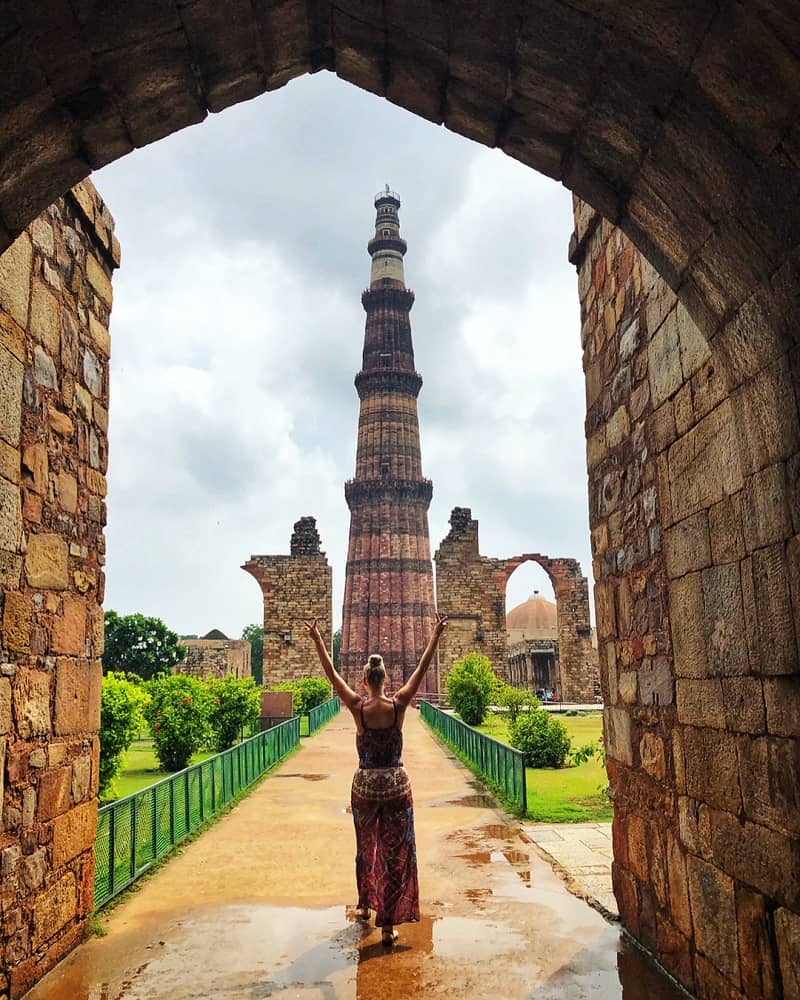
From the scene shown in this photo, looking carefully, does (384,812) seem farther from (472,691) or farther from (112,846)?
(472,691)

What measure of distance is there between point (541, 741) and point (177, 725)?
5.48 metres

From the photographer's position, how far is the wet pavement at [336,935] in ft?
12.4

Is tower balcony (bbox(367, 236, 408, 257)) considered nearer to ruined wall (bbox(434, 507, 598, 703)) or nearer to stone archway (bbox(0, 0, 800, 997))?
ruined wall (bbox(434, 507, 598, 703))

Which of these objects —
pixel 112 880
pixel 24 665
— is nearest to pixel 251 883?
pixel 112 880

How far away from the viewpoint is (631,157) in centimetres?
282

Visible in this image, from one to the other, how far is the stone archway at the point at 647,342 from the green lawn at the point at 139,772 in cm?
631

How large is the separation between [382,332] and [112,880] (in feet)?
112

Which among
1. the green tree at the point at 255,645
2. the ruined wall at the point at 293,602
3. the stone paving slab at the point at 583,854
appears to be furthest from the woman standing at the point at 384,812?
the green tree at the point at 255,645

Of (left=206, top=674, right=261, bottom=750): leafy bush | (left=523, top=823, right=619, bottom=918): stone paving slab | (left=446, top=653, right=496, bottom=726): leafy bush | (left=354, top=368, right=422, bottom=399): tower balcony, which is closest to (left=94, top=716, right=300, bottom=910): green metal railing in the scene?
(left=523, top=823, right=619, bottom=918): stone paving slab

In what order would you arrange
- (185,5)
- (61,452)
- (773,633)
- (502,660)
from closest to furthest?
(185,5) → (773,633) → (61,452) → (502,660)

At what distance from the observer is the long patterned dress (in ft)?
14.4

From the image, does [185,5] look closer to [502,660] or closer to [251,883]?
[251,883]

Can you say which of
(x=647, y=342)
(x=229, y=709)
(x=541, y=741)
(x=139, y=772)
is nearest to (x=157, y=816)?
(x=647, y=342)

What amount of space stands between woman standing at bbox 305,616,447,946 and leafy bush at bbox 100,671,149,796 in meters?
4.64
